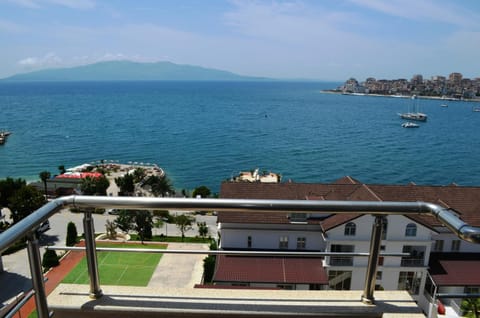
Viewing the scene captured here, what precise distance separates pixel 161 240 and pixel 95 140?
65.4 m

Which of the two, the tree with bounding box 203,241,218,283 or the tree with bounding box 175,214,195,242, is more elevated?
the tree with bounding box 203,241,218,283

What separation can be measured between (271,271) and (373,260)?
15959 mm

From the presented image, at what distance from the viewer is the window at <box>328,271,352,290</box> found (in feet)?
58.6

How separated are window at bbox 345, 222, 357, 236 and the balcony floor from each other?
16.8m

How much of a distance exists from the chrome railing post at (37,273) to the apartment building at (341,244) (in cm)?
1528

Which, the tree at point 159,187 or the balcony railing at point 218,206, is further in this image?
the tree at point 159,187

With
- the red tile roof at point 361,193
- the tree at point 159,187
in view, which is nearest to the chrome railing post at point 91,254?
the red tile roof at point 361,193

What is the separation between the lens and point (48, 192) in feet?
142

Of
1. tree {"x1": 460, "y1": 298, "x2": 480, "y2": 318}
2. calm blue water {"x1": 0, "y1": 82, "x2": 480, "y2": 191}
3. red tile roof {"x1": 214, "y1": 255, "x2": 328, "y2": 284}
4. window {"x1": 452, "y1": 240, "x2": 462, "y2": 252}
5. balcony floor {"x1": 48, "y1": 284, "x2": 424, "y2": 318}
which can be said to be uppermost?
balcony floor {"x1": 48, "y1": 284, "x2": 424, "y2": 318}

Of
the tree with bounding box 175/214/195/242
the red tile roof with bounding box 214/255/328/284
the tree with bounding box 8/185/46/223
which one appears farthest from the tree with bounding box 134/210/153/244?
the red tile roof with bounding box 214/255/328/284

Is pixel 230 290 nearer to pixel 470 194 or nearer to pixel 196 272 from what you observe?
pixel 196 272

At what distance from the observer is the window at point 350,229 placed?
18.8 m

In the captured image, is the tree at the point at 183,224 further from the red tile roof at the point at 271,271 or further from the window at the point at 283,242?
the red tile roof at the point at 271,271

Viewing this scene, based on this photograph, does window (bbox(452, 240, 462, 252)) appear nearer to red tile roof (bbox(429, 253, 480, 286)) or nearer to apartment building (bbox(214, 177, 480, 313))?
apartment building (bbox(214, 177, 480, 313))
